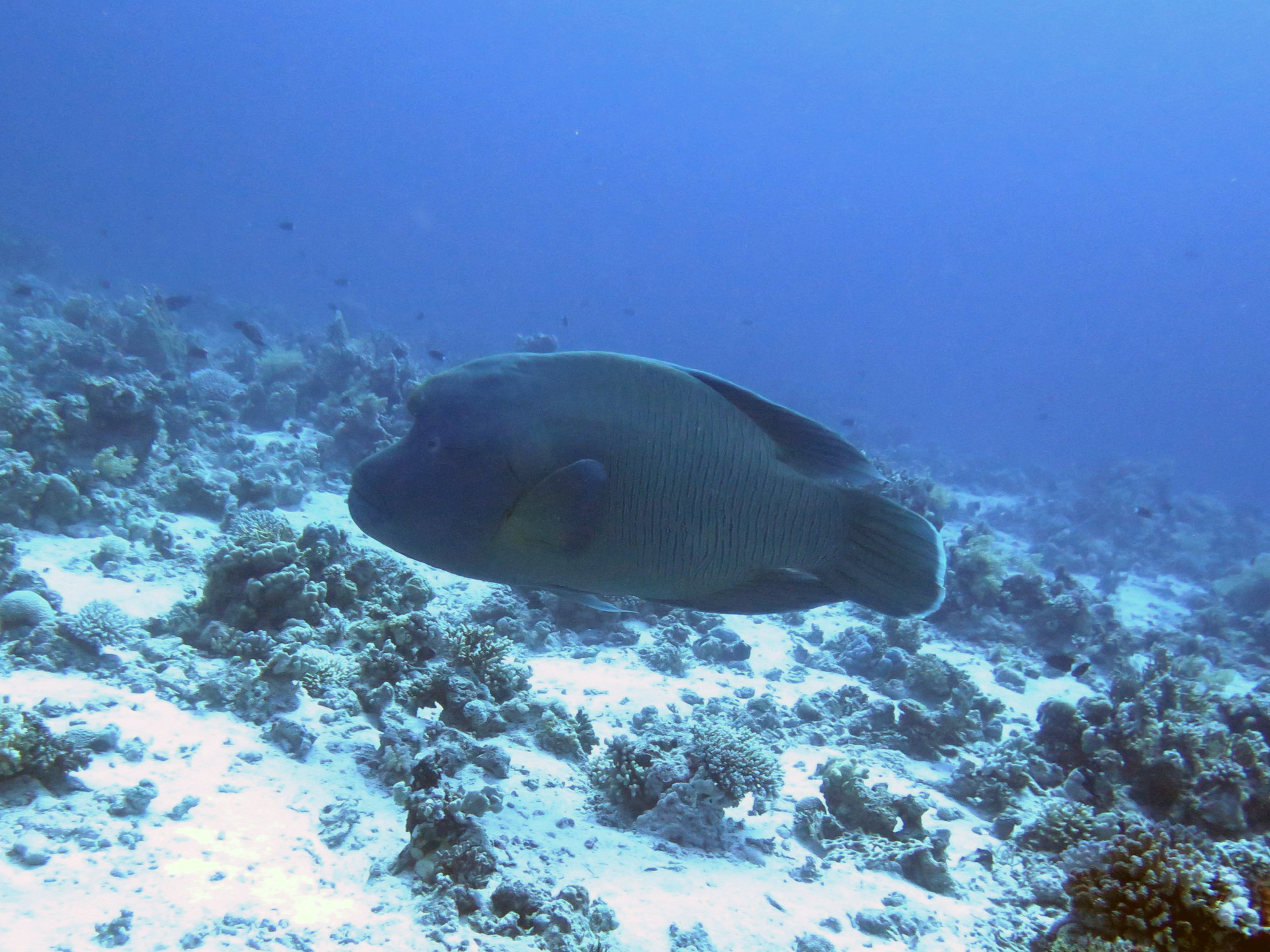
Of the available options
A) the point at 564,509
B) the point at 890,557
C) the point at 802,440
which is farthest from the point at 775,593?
the point at 564,509

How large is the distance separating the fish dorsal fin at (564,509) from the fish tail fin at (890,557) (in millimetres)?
790

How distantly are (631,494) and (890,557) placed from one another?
32.9 inches

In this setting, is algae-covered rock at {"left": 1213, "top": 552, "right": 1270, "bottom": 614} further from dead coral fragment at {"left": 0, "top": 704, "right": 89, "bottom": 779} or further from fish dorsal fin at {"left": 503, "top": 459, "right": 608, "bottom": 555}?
dead coral fragment at {"left": 0, "top": 704, "right": 89, "bottom": 779}

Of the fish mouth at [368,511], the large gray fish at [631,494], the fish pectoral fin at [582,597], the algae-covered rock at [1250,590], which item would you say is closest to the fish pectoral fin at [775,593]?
the large gray fish at [631,494]

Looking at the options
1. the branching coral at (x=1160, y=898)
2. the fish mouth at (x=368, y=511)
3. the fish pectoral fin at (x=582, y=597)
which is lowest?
the branching coral at (x=1160, y=898)

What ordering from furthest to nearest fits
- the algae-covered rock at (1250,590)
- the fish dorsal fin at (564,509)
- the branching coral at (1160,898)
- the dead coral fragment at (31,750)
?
the algae-covered rock at (1250,590) < the branching coral at (1160,898) < the dead coral fragment at (31,750) < the fish dorsal fin at (564,509)

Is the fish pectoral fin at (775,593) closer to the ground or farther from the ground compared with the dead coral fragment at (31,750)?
farther from the ground

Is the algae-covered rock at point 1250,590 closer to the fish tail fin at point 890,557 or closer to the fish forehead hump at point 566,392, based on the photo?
the fish tail fin at point 890,557

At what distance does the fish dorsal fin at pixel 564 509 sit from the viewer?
5.74 ft

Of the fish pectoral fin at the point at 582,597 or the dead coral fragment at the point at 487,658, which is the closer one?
the fish pectoral fin at the point at 582,597

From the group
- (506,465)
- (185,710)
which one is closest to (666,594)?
(506,465)

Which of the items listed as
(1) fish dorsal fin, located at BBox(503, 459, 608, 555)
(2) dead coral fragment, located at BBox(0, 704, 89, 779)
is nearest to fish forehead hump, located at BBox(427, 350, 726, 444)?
(1) fish dorsal fin, located at BBox(503, 459, 608, 555)

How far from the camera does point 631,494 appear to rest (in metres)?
1.81

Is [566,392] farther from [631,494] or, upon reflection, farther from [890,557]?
[890,557]
